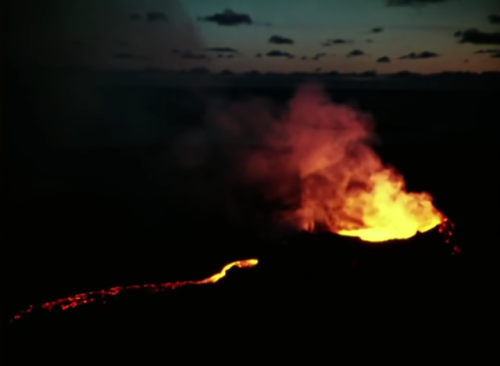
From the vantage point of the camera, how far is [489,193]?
25141 millimetres

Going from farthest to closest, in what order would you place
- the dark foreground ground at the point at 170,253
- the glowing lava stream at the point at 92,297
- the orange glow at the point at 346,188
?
the orange glow at the point at 346,188 < the glowing lava stream at the point at 92,297 < the dark foreground ground at the point at 170,253

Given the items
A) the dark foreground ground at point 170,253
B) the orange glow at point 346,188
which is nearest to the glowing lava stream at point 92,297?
the dark foreground ground at point 170,253

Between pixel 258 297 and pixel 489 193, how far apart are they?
1949 centimetres

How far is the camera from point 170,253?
58.4ft

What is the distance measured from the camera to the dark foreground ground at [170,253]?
9.01 meters

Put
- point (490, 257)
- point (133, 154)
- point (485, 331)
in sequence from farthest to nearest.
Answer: point (133, 154)
point (490, 257)
point (485, 331)

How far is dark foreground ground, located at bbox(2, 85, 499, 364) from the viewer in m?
9.01

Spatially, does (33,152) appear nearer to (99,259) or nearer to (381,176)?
(99,259)

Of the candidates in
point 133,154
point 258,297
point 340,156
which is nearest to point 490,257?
point 258,297

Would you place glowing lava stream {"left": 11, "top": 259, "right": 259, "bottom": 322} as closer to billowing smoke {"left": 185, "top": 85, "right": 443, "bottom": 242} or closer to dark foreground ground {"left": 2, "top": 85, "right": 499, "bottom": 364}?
dark foreground ground {"left": 2, "top": 85, "right": 499, "bottom": 364}

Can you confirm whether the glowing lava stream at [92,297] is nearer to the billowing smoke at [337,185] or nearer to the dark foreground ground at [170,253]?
the dark foreground ground at [170,253]

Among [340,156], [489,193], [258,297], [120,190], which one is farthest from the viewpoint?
[120,190]

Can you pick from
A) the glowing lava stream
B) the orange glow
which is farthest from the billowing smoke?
the glowing lava stream

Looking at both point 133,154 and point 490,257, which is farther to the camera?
point 133,154
